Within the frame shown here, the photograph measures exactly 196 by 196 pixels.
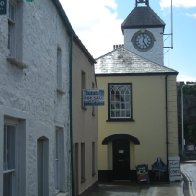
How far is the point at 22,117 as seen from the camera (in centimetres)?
1054

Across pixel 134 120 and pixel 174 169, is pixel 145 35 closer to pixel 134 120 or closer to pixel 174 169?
pixel 134 120

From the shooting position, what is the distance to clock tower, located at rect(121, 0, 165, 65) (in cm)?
4747

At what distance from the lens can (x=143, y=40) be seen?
47500 mm

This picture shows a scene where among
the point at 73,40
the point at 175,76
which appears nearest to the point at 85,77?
the point at 73,40

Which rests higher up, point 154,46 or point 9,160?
point 154,46

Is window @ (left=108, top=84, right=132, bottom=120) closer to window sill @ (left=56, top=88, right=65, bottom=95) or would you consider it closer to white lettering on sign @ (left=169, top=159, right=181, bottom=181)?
white lettering on sign @ (left=169, top=159, right=181, bottom=181)

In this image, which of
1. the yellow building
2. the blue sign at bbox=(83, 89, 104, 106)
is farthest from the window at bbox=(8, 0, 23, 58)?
the yellow building

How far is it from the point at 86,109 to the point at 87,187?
307 centimetres

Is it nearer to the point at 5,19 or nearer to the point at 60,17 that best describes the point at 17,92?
the point at 5,19

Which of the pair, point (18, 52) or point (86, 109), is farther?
point (86, 109)

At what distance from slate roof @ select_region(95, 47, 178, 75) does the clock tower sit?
15.9 m

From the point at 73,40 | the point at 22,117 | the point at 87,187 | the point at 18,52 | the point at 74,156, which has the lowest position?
the point at 87,187

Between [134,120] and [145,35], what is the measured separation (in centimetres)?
1946

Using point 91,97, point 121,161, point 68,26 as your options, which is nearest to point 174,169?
point 121,161
